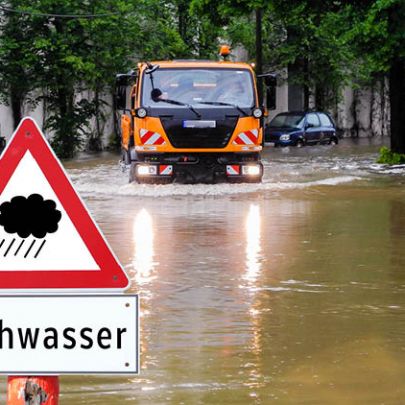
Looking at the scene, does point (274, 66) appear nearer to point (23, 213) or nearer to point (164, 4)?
point (164, 4)

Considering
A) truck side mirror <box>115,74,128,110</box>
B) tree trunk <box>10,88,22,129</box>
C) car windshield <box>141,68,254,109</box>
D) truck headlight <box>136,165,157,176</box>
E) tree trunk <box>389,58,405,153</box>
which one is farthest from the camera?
tree trunk <box>10,88,22,129</box>

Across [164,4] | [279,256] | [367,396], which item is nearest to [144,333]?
[367,396]

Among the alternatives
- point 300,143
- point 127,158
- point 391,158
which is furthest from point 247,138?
point 300,143

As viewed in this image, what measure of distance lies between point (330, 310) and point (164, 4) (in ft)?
123

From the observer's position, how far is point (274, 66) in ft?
185

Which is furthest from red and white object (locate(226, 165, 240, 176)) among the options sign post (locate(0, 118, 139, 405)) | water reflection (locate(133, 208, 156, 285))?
sign post (locate(0, 118, 139, 405))

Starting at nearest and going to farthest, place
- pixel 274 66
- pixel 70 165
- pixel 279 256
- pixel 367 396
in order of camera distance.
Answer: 1. pixel 367 396
2. pixel 279 256
3. pixel 70 165
4. pixel 274 66

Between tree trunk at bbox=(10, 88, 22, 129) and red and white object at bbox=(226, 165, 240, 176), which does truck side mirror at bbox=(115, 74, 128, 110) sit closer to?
red and white object at bbox=(226, 165, 240, 176)

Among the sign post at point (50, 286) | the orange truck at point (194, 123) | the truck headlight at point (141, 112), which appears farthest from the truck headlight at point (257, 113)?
the sign post at point (50, 286)

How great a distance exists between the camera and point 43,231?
4180mm

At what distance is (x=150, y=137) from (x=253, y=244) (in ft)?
30.3

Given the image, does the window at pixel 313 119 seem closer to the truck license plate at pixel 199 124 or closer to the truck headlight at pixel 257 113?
the truck headlight at pixel 257 113

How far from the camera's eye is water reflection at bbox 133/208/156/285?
1254 centimetres

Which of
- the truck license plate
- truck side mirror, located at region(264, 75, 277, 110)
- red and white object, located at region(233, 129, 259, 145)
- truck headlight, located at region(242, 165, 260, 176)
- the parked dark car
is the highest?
truck side mirror, located at region(264, 75, 277, 110)
